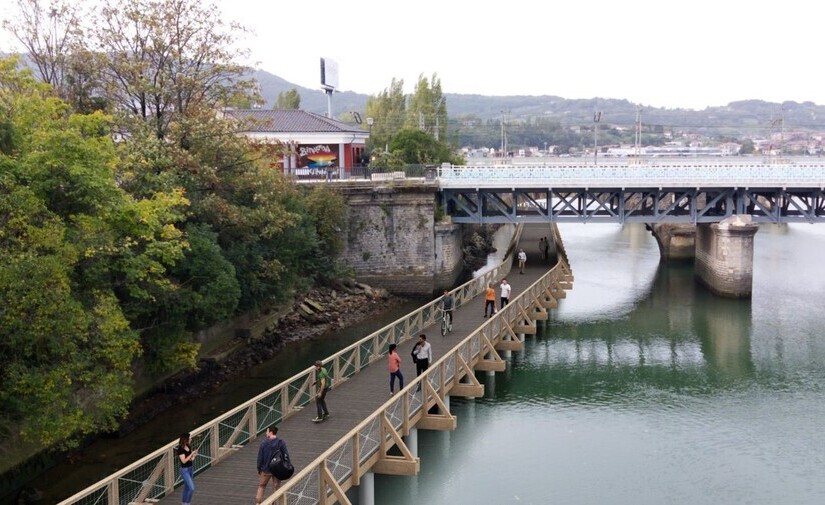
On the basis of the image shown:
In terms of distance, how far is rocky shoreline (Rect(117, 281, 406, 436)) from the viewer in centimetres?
2719

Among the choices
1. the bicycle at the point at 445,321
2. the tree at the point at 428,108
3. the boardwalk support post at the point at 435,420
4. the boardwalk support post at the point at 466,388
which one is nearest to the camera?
the boardwalk support post at the point at 435,420

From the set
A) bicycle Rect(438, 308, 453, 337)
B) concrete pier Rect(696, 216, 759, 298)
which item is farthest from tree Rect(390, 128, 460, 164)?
bicycle Rect(438, 308, 453, 337)

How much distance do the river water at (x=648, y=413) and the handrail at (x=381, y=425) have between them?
84.0 inches

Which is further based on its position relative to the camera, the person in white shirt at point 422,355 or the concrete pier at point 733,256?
the concrete pier at point 733,256

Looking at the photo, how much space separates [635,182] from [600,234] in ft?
132

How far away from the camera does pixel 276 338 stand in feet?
118

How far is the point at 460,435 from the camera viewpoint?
25.2 metres

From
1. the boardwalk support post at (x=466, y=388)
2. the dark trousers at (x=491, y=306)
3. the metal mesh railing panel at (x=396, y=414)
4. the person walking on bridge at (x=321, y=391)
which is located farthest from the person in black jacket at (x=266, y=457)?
the dark trousers at (x=491, y=306)

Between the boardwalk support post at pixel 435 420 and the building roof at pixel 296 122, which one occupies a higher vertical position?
the building roof at pixel 296 122

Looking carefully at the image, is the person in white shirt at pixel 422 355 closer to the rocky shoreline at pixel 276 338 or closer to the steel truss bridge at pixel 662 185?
the rocky shoreline at pixel 276 338

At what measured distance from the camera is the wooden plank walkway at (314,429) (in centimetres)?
1602

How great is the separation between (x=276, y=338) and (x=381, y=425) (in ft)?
60.3

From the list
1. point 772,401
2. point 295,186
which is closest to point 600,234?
point 295,186

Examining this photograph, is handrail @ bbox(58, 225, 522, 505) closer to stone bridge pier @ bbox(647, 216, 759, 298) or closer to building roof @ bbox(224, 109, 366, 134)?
stone bridge pier @ bbox(647, 216, 759, 298)
